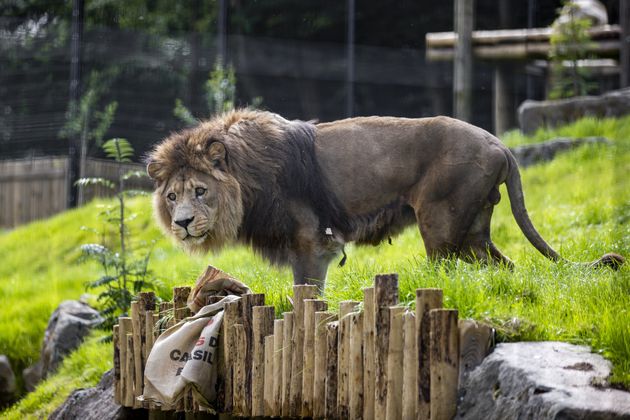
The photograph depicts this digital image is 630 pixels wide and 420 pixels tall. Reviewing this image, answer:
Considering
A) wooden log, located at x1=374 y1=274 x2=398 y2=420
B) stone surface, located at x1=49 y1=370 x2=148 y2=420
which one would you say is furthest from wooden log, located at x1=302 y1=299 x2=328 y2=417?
stone surface, located at x1=49 y1=370 x2=148 y2=420

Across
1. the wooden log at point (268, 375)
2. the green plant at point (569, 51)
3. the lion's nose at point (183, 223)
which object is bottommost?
the wooden log at point (268, 375)

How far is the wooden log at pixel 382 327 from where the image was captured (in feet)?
14.4

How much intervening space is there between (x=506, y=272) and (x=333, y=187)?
1.42 m

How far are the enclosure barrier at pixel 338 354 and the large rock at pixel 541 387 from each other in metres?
0.12

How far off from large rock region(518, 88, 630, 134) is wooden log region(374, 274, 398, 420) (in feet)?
26.7

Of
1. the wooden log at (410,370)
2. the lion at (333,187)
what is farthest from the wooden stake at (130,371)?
the wooden log at (410,370)

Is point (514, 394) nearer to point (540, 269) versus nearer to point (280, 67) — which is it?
point (540, 269)

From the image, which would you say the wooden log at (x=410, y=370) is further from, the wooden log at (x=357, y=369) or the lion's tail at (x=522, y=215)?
the lion's tail at (x=522, y=215)

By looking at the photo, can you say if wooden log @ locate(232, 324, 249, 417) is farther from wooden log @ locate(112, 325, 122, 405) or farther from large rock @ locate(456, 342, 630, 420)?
large rock @ locate(456, 342, 630, 420)

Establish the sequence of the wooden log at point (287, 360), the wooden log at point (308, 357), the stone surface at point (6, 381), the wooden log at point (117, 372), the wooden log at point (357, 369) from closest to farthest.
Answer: the wooden log at point (357, 369) → the wooden log at point (308, 357) → the wooden log at point (287, 360) → the wooden log at point (117, 372) → the stone surface at point (6, 381)

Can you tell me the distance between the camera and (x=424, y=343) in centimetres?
418

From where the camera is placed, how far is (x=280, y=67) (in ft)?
45.8

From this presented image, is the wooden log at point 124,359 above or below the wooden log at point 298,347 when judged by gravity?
below

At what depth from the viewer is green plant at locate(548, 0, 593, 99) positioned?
12188 mm
